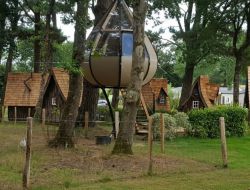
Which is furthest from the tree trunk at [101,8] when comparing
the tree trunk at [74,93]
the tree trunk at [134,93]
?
the tree trunk at [134,93]

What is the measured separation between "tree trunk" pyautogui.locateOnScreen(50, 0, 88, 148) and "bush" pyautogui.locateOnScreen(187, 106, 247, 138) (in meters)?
8.43

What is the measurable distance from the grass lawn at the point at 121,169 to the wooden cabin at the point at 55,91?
16256mm

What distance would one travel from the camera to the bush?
25.3m

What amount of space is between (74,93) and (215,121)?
938 cm

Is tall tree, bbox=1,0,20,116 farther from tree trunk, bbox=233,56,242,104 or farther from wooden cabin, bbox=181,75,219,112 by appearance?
tree trunk, bbox=233,56,242,104

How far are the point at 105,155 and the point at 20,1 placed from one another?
26279mm

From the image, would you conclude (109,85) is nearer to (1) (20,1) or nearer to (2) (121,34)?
(2) (121,34)

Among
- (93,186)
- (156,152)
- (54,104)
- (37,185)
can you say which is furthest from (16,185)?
(54,104)

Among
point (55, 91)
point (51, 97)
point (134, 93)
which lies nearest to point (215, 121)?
point (134, 93)

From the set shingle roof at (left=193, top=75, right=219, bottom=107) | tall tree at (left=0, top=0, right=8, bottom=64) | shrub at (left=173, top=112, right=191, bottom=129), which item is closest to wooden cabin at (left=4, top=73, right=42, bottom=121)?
tall tree at (left=0, top=0, right=8, bottom=64)

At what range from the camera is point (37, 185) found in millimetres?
11273

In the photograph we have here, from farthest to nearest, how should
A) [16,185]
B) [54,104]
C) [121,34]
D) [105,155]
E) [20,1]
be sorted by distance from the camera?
[20,1], [54,104], [121,34], [105,155], [16,185]

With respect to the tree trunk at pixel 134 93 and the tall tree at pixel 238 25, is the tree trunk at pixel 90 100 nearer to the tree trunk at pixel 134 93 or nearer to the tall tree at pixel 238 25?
the tree trunk at pixel 134 93

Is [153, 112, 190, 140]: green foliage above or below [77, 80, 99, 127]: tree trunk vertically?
below
